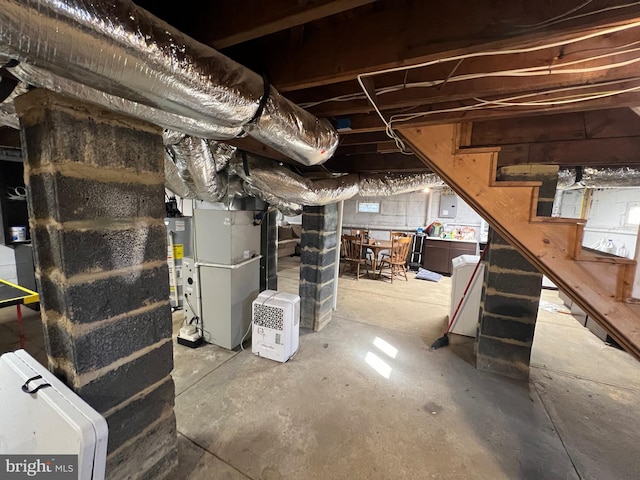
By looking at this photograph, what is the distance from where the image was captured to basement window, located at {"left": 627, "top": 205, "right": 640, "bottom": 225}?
421 centimetres

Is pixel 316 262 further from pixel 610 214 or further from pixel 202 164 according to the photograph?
pixel 610 214

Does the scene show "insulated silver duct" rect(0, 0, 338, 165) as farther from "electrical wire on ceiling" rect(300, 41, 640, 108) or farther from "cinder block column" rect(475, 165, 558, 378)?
"cinder block column" rect(475, 165, 558, 378)

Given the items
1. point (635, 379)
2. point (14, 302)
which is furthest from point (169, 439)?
point (635, 379)

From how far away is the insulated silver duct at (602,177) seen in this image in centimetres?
222

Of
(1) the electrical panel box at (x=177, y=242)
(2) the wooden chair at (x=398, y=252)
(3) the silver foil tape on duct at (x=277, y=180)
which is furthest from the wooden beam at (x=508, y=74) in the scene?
(2) the wooden chair at (x=398, y=252)

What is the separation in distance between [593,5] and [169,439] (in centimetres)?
237

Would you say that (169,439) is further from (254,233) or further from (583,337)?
(583,337)

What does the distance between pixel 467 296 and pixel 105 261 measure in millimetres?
3360

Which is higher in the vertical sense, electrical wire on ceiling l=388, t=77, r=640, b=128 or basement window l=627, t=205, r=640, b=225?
electrical wire on ceiling l=388, t=77, r=640, b=128

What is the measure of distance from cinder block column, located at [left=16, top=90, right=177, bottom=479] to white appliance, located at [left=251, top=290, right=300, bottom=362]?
1.17 metres

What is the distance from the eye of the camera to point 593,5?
2.37 ft

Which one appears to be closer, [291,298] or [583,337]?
[291,298]

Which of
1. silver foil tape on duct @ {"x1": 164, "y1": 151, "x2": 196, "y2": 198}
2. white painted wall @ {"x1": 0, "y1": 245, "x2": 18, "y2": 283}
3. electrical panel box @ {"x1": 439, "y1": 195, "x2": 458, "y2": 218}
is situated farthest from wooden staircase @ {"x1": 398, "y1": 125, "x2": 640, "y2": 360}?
electrical panel box @ {"x1": 439, "y1": 195, "x2": 458, "y2": 218}

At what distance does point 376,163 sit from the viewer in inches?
109
